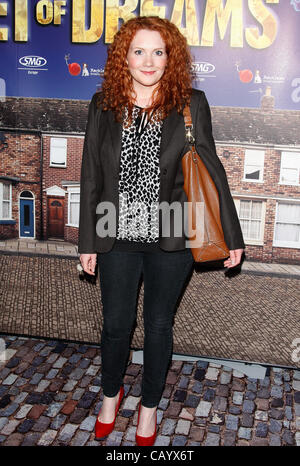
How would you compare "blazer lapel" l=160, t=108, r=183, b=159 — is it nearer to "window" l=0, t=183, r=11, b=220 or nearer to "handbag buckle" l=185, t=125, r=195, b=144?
"handbag buckle" l=185, t=125, r=195, b=144

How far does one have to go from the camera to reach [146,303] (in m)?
2.34

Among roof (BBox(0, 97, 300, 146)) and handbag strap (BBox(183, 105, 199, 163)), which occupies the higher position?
roof (BBox(0, 97, 300, 146))

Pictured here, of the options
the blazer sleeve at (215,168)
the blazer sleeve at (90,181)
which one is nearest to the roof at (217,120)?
the blazer sleeve at (215,168)

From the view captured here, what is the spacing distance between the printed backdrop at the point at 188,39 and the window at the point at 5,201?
2.33 feet

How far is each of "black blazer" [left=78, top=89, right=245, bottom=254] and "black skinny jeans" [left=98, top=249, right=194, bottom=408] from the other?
0.32 ft

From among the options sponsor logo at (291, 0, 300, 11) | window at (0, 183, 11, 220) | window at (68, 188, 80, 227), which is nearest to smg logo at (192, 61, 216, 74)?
sponsor logo at (291, 0, 300, 11)

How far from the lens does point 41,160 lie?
325 cm


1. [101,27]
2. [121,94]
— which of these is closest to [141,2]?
[101,27]

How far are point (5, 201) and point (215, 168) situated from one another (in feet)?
6.11

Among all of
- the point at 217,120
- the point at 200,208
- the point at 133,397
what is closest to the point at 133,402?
the point at 133,397

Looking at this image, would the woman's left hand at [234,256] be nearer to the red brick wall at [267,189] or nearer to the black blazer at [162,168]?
the black blazer at [162,168]

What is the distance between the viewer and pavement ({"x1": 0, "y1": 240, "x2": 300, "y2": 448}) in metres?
2.54

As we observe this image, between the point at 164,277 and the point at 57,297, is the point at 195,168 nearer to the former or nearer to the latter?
the point at 164,277

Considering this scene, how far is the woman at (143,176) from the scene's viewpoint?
214 cm
